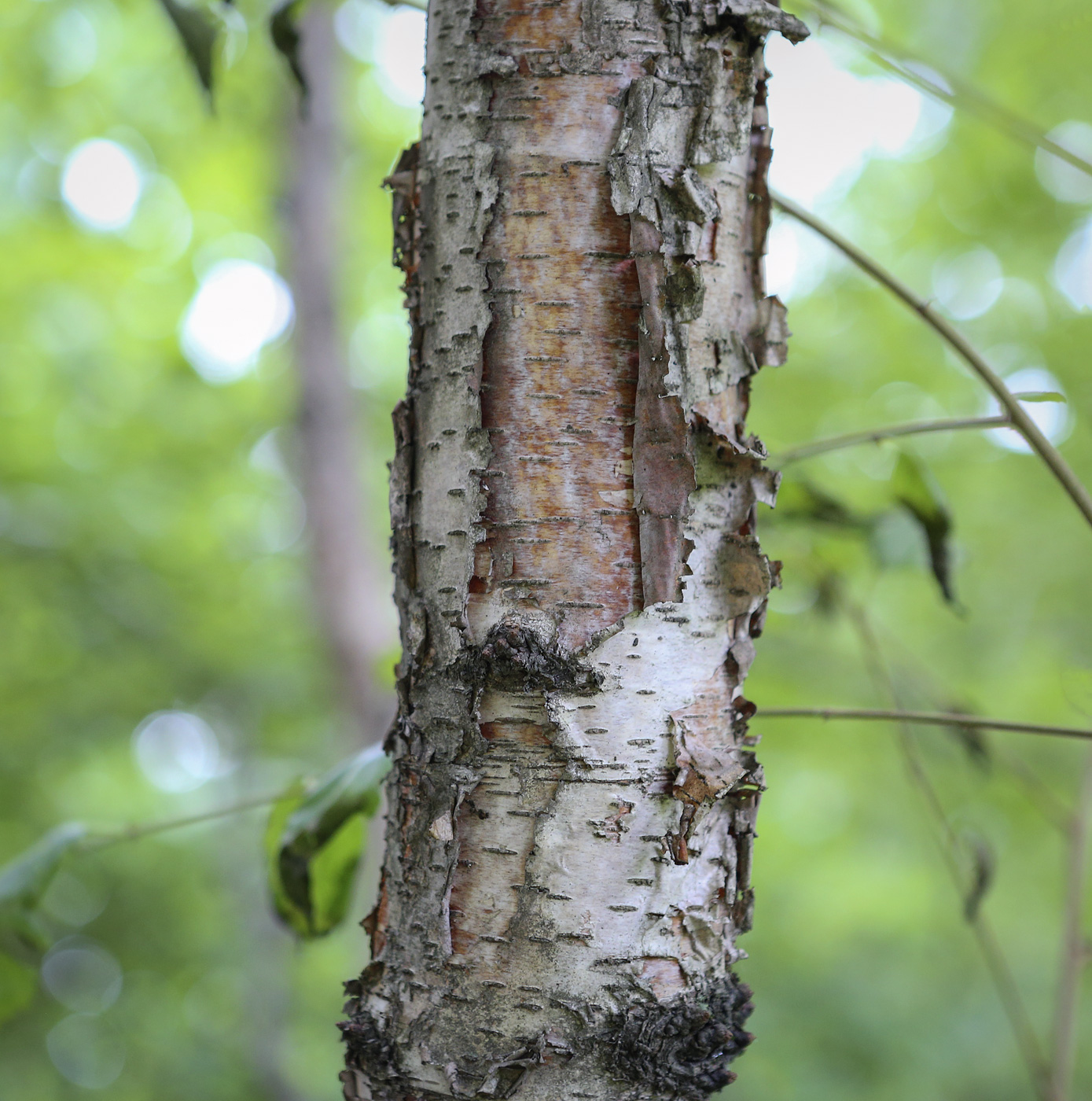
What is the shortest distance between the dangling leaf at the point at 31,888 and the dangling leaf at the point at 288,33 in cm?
86

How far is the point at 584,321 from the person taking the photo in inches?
23.9

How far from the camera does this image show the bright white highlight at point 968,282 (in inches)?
134

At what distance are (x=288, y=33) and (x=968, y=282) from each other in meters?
3.39

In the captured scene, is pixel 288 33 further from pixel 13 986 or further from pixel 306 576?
pixel 306 576

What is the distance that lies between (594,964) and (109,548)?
18.2 feet

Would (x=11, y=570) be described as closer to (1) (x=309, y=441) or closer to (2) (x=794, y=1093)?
(1) (x=309, y=441)

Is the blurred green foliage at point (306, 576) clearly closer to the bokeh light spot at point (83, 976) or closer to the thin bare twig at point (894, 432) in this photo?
the bokeh light spot at point (83, 976)

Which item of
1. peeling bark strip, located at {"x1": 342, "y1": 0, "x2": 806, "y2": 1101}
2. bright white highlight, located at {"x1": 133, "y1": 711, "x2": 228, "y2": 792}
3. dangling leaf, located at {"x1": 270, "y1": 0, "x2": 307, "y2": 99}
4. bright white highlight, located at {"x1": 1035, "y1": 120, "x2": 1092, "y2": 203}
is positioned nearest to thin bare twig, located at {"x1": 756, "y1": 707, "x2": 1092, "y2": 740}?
peeling bark strip, located at {"x1": 342, "y1": 0, "x2": 806, "y2": 1101}

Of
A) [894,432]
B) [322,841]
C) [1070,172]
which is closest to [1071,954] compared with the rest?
[894,432]

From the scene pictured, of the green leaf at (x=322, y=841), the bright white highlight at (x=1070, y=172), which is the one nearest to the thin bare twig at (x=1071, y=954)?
the green leaf at (x=322, y=841)

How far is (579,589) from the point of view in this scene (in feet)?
1.95

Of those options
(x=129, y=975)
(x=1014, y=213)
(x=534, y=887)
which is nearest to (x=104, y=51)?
(x=1014, y=213)

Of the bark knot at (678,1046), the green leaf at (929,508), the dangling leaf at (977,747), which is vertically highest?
the green leaf at (929,508)

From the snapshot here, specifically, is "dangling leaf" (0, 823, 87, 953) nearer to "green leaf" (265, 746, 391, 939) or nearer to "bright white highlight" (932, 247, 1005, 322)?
"green leaf" (265, 746, 391, 939)
